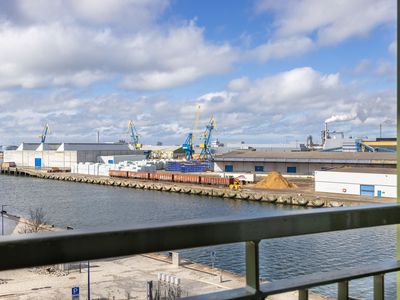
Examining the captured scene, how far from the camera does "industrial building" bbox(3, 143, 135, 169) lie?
5047 cm

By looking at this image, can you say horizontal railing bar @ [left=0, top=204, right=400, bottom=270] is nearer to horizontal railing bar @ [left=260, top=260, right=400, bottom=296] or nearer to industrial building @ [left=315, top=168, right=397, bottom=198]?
horizontal railing bar @ [left=260, top=260, right=400, bottom=296]

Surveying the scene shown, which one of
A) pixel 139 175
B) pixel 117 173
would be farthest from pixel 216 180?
pixel 117 173

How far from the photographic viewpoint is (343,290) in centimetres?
90

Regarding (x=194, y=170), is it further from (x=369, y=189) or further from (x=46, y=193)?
(x=369, y=189)

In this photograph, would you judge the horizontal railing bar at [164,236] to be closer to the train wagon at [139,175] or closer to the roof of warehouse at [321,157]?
the roof of warehouse at [321,157]

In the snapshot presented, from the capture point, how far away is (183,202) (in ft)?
77.7

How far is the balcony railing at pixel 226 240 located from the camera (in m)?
0.60

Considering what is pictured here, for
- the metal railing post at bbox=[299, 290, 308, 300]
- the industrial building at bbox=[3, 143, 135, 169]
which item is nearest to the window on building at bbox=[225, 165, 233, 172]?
the industrial building at bbox=[3, 143, 135, 169]

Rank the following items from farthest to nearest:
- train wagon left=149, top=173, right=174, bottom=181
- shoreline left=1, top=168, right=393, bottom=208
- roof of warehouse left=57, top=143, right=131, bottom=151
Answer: roof of warehouse left=57, top=143, right=131, bottom=151 → train wagon left=149, top=173, right=174, bottom=181 → shoreline left=1, top=168, right=393, bottom=208

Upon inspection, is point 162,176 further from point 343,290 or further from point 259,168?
point 343,290

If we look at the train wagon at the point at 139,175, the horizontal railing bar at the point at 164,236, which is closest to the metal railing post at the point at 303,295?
the horizontal railing bar at the point at 164,236

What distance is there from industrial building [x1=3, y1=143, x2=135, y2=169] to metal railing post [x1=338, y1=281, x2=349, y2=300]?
50.2 meters

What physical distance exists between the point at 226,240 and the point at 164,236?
11cm

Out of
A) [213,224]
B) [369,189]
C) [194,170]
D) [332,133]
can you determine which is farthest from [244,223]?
[332,133]
